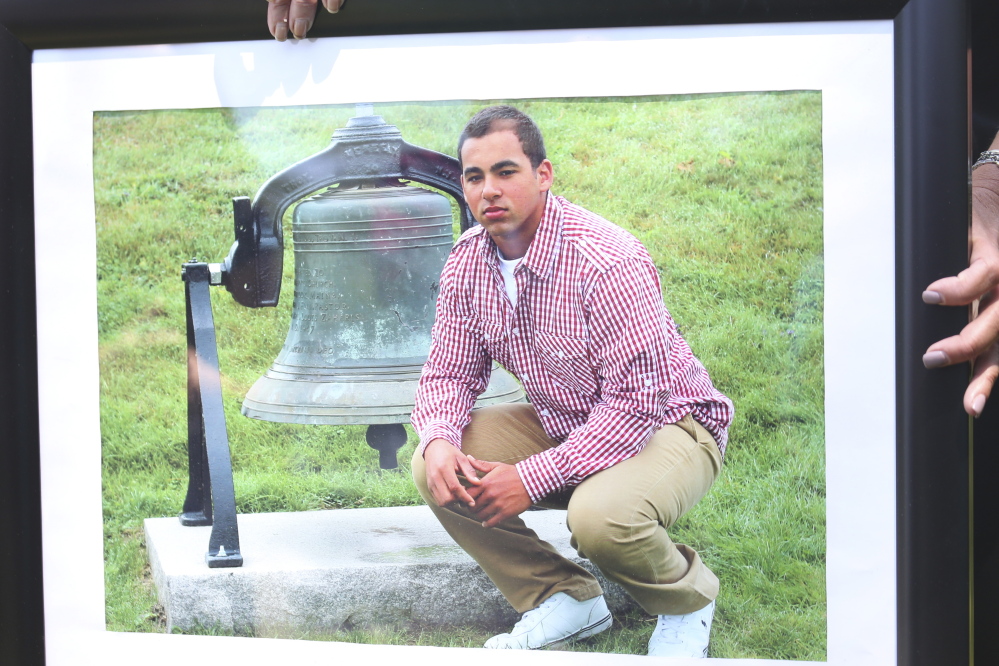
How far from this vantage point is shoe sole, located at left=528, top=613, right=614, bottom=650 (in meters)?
1.16

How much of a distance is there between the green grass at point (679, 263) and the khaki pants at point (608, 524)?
0.12ft

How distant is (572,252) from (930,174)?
0.54m

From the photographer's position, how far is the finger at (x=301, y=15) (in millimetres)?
1098

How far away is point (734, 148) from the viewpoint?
3.64 ft

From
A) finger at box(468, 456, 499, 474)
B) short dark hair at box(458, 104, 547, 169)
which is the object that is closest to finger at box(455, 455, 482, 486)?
finger at box(468, 456, 499, 474)

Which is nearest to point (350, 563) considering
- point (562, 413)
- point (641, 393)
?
point (562, 413)

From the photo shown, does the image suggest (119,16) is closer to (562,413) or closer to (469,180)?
(469,180)

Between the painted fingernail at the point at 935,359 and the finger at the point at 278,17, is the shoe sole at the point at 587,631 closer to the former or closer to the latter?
the painted fingernail at the point at 935,359

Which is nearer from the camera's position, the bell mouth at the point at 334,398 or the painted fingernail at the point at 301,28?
the painted fingernail at the point at 301,28

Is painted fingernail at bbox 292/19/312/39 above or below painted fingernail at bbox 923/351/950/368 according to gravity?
above

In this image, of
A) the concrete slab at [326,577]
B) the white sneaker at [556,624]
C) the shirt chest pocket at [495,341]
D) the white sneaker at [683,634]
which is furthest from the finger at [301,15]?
the white sneaker at [683,634]

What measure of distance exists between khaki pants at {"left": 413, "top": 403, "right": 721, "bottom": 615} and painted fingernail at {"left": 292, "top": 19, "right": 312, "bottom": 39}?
2.16 ft

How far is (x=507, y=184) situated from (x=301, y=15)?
0.41 m

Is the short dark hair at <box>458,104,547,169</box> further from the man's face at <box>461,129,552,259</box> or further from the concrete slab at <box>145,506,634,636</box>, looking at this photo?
the concrete slab at <box>145,506,634,636</box>
